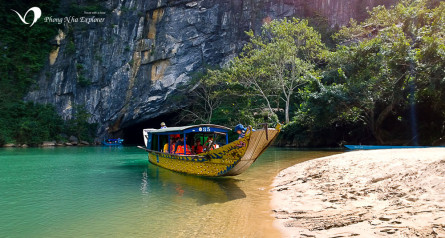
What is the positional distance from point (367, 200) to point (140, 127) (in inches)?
1469

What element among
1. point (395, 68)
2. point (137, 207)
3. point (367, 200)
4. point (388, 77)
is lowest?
point (137, 207)

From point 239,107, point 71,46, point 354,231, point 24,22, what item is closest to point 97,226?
point 354,231

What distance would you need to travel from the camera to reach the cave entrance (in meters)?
36.3

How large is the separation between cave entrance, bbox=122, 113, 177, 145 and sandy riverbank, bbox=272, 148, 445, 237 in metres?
29.5

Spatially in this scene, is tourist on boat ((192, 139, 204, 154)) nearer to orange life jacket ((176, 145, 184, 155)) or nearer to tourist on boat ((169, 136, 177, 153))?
orange life jacket ((176, 145, 184, 155))

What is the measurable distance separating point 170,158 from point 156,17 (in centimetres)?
2503

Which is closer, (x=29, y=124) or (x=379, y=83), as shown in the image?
(x=379, y=83)

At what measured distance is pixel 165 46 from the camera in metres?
30.8

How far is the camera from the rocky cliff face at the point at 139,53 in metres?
31.1

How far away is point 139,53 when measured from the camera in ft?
103

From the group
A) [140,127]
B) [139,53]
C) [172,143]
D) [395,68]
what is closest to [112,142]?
[140,127]

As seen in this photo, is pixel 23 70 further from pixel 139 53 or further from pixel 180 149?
pixel 180 149

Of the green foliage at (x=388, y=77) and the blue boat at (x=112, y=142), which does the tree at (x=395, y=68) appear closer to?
the green foliage at (x=388, y=77)

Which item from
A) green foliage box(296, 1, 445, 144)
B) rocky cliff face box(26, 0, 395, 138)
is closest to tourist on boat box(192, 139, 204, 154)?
green foliage box(296, 1, 445, 144)
